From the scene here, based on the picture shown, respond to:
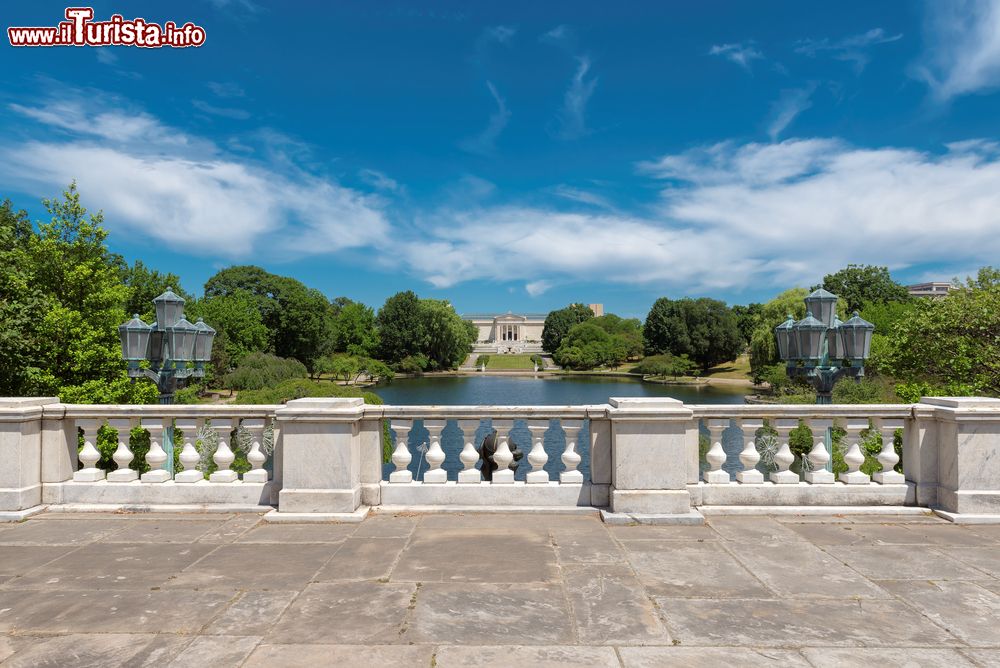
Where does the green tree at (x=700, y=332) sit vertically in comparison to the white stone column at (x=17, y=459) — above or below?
above

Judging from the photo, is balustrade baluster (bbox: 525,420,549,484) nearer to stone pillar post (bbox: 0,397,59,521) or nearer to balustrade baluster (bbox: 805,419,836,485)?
balustrade baluster (bbox: 805,419,836,485)

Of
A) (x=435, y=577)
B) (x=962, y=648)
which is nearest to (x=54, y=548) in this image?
(x=435, y=577)

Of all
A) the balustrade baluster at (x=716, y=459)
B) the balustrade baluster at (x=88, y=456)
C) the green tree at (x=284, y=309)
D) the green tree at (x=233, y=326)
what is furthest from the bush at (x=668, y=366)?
the balustrade baluster at (x=88, y=456)

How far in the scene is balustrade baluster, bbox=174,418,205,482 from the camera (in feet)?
19.8

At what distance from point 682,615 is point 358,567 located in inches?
87.4

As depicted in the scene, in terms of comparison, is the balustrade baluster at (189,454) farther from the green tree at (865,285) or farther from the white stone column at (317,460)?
the green tree at (865,285)

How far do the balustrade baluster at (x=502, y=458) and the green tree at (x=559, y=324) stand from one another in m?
109

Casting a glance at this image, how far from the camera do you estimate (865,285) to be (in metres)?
63.6

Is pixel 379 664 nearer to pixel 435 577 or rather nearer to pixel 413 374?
pixel 435 577

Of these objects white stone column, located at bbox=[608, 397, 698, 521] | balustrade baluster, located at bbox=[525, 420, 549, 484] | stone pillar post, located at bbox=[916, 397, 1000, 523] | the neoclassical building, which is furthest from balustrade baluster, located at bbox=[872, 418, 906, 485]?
the neoclassical building

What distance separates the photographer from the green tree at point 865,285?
62.2 m

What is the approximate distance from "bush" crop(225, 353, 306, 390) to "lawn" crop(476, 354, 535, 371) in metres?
56.5

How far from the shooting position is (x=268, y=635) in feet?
10.8

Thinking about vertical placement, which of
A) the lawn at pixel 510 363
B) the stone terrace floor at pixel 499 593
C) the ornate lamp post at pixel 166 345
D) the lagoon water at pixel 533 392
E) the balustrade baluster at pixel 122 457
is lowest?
the lagoon water at pixel 533 392
